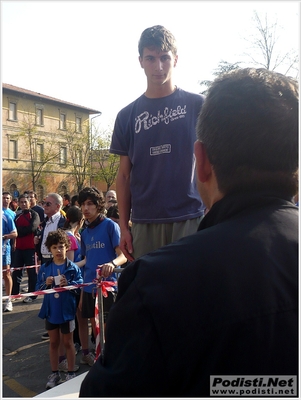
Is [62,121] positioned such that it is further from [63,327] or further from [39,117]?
[63,327]

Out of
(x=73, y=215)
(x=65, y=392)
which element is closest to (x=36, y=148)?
(x=73, y=215)

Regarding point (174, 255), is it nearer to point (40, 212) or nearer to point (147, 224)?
point (147, 224)

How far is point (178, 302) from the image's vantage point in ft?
3.43

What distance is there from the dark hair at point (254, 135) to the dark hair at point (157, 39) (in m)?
1.36

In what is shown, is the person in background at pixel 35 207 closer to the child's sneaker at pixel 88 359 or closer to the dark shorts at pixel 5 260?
the dark shorts at pixel 5 260

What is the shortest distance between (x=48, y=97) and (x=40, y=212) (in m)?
41.0

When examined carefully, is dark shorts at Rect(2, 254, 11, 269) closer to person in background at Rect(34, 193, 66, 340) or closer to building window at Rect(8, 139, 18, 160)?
person in background at Rect(34, 193, 66, 340)

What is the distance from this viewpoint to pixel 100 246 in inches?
193

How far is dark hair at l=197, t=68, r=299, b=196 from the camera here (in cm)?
118

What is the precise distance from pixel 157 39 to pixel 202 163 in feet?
4.72

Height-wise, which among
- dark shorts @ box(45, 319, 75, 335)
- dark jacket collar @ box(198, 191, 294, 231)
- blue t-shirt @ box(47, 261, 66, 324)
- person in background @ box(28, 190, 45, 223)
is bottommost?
dark shorts @ box(45, 319, 75, 335)

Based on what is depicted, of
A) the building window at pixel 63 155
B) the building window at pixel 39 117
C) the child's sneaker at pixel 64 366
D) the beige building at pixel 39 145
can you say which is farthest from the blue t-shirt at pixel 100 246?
the building window at pixel 39 117

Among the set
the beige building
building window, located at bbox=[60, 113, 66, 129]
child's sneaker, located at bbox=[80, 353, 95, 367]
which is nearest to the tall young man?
child's sneaker, located at bbox=[80, 353, 95, 367]

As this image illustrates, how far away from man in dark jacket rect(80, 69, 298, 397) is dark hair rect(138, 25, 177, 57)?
146 cm
